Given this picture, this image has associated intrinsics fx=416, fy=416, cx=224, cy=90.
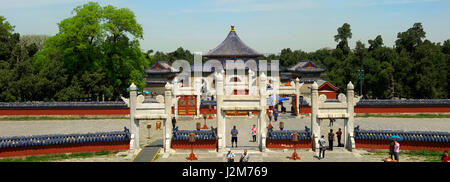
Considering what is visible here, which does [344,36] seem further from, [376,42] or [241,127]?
[241,127]

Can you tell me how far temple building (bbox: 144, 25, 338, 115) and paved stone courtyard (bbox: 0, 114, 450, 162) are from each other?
2401 mm

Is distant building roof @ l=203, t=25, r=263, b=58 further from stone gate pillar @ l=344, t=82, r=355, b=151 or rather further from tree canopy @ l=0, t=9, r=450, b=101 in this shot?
stone gate pillar @ l=344, t=82, r=355, b=151

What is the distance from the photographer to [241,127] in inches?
1299

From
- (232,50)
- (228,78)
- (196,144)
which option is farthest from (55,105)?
(232,50)

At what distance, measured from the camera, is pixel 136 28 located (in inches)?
1827

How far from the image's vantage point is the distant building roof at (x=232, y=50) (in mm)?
54875

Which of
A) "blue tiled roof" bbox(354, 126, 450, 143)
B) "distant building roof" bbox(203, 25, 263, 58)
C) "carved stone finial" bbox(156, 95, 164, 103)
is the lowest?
"blue tiled roof" bbox(354, 126, 450, 143)

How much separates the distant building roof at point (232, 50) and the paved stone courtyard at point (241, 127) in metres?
16.0

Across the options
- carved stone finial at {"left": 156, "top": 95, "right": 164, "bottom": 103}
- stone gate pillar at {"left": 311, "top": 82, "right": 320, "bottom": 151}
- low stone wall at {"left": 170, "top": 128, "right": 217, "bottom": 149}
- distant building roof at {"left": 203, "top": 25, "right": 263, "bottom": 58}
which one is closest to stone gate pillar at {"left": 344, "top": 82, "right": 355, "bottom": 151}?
stone gate pillar at {"left": 311, "top": 82, "right": 320, "bottom": 151}

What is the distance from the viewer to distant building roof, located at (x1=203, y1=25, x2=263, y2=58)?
54875 millimetres

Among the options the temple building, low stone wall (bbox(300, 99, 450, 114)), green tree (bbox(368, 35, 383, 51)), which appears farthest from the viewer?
green tree (bbox(368, 35, 383, 51))

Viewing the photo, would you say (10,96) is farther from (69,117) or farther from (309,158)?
(309,158)

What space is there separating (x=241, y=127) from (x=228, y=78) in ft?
66.2

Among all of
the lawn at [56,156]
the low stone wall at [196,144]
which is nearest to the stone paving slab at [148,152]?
the low stone wall at [196,144]
